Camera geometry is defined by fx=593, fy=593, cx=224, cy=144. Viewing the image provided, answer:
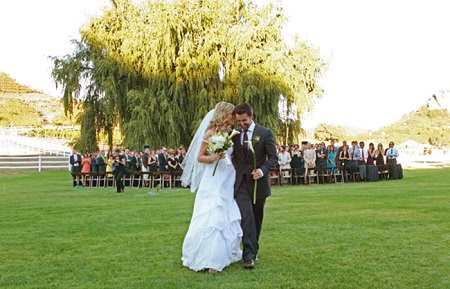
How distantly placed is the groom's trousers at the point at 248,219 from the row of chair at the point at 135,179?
1826 centimetres

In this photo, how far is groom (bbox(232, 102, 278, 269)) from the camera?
7.74 meters

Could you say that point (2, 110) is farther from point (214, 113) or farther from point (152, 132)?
point (214, 113)

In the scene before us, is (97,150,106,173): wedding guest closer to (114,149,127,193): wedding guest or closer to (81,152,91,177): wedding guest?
(81,152,91,177): wedding guest

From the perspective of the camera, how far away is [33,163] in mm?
47000

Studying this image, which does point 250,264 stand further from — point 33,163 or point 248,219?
point 33,163

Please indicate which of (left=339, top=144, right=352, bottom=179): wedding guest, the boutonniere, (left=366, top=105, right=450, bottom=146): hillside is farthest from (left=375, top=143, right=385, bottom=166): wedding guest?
(left=366, top=105, right=450, bottom=146): hillside

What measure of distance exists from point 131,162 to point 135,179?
0.83 meters

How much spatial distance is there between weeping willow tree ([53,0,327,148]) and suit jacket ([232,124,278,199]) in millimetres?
22946

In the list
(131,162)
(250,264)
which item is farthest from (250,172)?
(131,162)

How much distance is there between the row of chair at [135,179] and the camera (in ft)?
87.9

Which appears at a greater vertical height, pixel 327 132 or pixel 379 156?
pixel 327 132

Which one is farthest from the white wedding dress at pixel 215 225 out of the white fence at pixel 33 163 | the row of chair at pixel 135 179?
the white fence at pixel 33 163

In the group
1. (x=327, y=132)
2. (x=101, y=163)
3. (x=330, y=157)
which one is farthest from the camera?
(x=327, y=132)

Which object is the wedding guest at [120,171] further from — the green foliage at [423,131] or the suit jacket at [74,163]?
the green foliage at [423,131]
